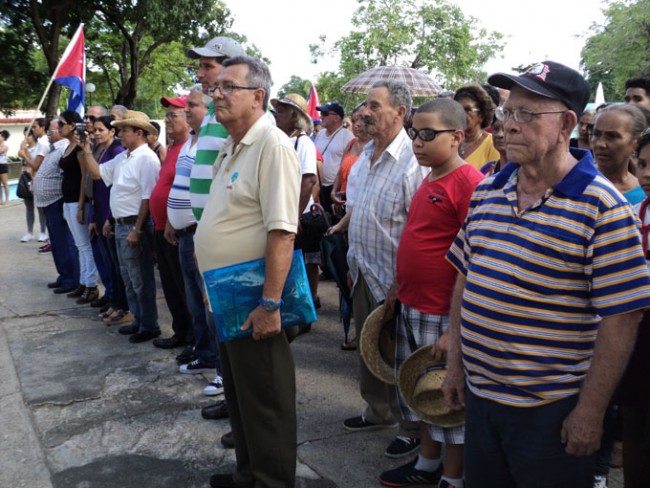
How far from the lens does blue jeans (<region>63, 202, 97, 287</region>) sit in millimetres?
6918

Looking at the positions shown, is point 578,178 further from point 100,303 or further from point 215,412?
point 100,303

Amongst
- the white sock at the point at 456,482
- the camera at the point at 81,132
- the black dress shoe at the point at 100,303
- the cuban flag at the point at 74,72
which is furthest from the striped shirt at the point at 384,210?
the cuban flag at the point at 74,72

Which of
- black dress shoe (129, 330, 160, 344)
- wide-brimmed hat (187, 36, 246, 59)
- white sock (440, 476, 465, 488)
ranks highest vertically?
wide-brimmed hat (187, 36, 246, 59)

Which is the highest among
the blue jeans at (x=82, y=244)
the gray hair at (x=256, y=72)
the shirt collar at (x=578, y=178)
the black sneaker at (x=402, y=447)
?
the gray hair at (x=256, y=72)

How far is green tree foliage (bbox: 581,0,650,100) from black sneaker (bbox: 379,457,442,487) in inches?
1068

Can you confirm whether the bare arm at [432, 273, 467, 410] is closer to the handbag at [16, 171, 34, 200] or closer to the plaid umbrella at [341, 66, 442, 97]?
the plaid umbrella at [341, 66, 442, 97]

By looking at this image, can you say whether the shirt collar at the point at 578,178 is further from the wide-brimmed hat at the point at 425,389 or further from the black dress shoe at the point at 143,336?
the black dress shoe at the point at 143,336

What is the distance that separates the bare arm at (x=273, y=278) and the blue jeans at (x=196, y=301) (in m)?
1.93

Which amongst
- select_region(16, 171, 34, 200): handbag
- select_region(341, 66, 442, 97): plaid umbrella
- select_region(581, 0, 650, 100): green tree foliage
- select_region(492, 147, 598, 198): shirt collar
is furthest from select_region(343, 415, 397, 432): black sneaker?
select_region(581, 0, 650, 100): green tree foliage

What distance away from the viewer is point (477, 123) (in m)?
4.20

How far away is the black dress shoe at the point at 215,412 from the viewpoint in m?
3.99

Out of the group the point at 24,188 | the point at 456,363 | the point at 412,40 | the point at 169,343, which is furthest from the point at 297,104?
the point at 412,40

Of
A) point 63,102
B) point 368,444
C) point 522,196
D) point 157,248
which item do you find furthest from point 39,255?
point 63,102

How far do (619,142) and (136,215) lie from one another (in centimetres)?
408
